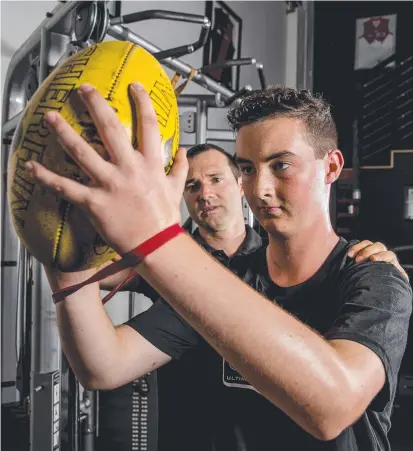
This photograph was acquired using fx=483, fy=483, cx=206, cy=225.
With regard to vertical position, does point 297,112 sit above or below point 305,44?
below

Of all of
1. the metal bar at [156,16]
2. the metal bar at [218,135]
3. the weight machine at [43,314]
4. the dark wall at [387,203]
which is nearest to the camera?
the weight machine at [43,314]

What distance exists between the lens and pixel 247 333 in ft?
1.64

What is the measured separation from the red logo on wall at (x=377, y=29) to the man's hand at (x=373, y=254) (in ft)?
12.0

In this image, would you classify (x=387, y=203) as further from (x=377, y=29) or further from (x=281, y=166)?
(x=281, y=166)

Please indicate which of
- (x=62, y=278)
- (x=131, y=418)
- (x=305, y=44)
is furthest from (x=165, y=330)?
(x=305, y=44)

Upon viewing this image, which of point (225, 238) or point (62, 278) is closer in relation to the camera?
point (62, 278)

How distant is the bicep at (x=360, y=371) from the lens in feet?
1.74

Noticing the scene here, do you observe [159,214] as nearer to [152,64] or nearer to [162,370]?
[152,64]

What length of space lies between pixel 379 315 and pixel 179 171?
0.36 metres

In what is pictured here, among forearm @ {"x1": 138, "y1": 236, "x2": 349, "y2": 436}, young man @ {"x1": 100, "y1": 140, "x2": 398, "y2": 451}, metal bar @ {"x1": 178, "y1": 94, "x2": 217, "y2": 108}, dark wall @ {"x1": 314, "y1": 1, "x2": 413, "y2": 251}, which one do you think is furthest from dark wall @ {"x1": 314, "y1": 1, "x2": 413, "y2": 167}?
forearm @ {"x1": 138, "y1": 236, "x2": 349, "y2": 436}

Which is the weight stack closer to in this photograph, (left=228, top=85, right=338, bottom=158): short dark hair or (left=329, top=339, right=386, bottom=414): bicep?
(left=228, top=85, right=338, bottom=158): short dark hair

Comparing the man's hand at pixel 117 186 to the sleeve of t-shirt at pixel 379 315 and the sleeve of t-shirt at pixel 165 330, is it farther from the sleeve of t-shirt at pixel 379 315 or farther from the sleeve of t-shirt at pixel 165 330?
the sleeve of t-shirt at pixel 165 330

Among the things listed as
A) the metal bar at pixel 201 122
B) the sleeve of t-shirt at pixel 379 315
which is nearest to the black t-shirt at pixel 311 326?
the sleeve of t-shirt at pixel 379 315

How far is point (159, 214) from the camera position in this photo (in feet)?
1.63
